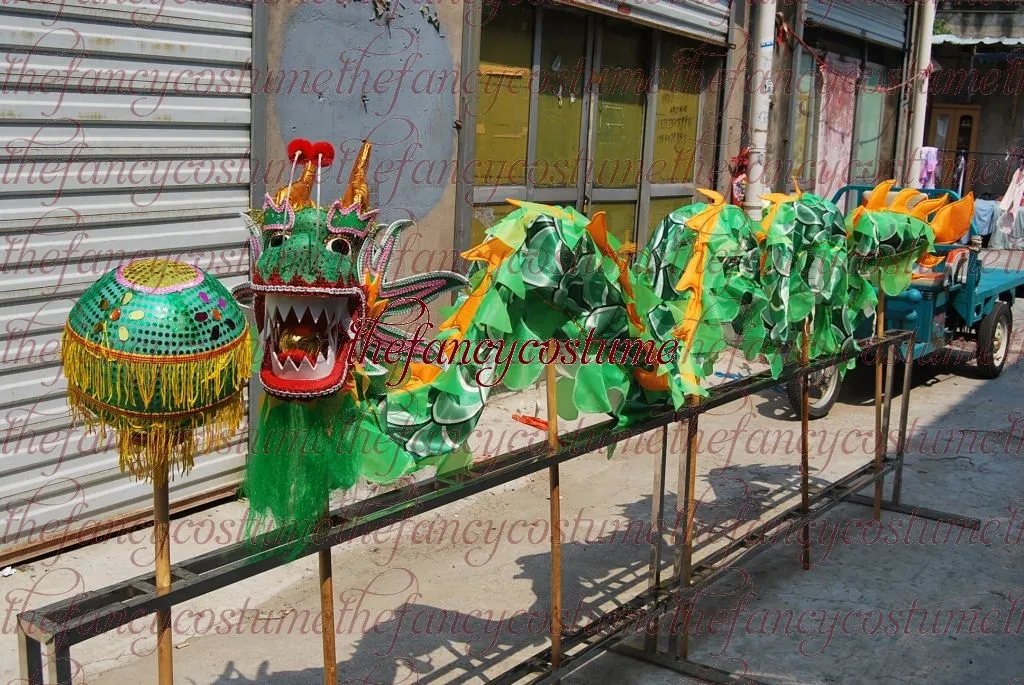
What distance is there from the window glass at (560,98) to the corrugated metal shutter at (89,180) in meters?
3.11

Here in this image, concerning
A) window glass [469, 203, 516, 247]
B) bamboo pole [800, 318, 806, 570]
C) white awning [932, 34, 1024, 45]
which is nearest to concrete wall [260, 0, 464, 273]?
window glass [469, 203, 516, 247]

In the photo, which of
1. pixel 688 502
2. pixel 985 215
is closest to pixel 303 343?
pixel 688 502

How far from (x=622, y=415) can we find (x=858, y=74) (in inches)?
463

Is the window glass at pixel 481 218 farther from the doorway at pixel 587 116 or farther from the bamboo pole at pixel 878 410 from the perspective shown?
the bamboo pole at pixel 878 410

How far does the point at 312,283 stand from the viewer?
8.21 feet

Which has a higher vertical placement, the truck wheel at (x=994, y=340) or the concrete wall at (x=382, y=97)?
the concrete wall at (x=382, y=97)

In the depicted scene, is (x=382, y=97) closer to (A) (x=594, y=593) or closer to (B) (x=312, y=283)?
(A) (x=594, y=593)

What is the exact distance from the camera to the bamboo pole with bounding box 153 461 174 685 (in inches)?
96.3

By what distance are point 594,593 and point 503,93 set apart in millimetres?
3964

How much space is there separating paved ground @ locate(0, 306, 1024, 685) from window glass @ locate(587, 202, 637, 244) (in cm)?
275

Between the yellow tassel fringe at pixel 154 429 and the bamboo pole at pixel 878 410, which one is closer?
the yellow tassel fringe at pixel 154 429

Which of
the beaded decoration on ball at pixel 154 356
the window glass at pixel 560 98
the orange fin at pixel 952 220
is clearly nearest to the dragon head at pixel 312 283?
the beaded decoration on ball at pixel 154 356

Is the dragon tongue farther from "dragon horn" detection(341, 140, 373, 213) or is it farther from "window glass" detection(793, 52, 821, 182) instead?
"window glass" detection(793, 52, 821, 182)

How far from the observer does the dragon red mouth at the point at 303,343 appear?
256 cm
